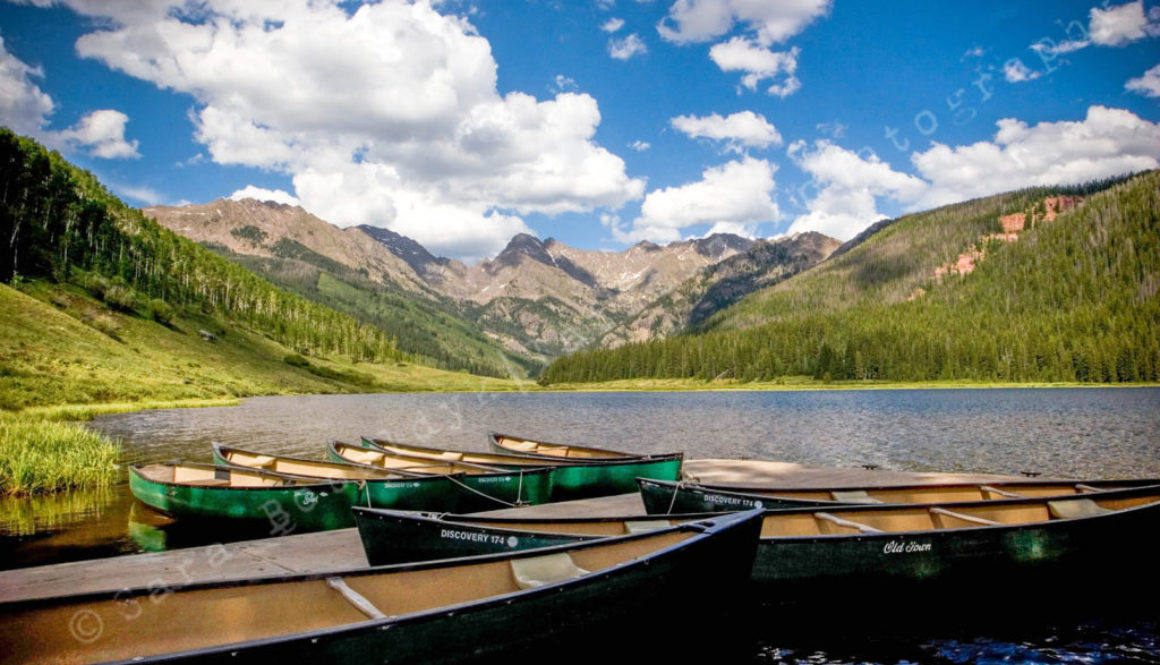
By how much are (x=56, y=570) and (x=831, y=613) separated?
18.3 meters

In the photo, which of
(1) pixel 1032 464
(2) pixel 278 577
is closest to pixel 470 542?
(2) pixel 278 577

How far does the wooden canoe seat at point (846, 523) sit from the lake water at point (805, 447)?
7.32 feet

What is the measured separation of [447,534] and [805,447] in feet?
142

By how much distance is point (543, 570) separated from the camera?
1094 centimetres

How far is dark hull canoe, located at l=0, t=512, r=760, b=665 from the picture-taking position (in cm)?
779

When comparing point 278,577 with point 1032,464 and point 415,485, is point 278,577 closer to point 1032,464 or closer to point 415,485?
point 415,485

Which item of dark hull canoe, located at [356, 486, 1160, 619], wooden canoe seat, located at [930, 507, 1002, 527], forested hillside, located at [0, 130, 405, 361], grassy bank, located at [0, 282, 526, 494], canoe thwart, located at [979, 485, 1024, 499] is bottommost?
grassy bank, located at [0, 282, 526, 494]

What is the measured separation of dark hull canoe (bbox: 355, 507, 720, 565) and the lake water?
509 centimetres

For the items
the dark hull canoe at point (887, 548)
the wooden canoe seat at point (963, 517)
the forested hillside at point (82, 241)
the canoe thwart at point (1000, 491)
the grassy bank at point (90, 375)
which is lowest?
the grassy bank at point (90, 375)

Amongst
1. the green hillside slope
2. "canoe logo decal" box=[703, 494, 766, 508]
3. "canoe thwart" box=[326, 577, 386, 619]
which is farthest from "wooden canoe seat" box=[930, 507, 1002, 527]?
the green hillside slope

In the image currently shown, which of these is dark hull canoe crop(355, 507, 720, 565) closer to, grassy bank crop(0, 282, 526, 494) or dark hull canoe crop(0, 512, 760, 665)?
dark hull canoe crop(0, 512, 760, 665)

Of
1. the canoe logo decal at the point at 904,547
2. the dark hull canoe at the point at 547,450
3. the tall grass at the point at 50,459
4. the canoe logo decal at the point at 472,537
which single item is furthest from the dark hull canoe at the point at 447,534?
the tall grass at the point at 50,459

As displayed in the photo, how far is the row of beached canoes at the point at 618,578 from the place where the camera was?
8188 millimetres

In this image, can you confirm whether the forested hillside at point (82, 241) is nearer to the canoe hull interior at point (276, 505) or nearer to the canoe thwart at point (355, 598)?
the canoe hull interior at point (276, 505)
